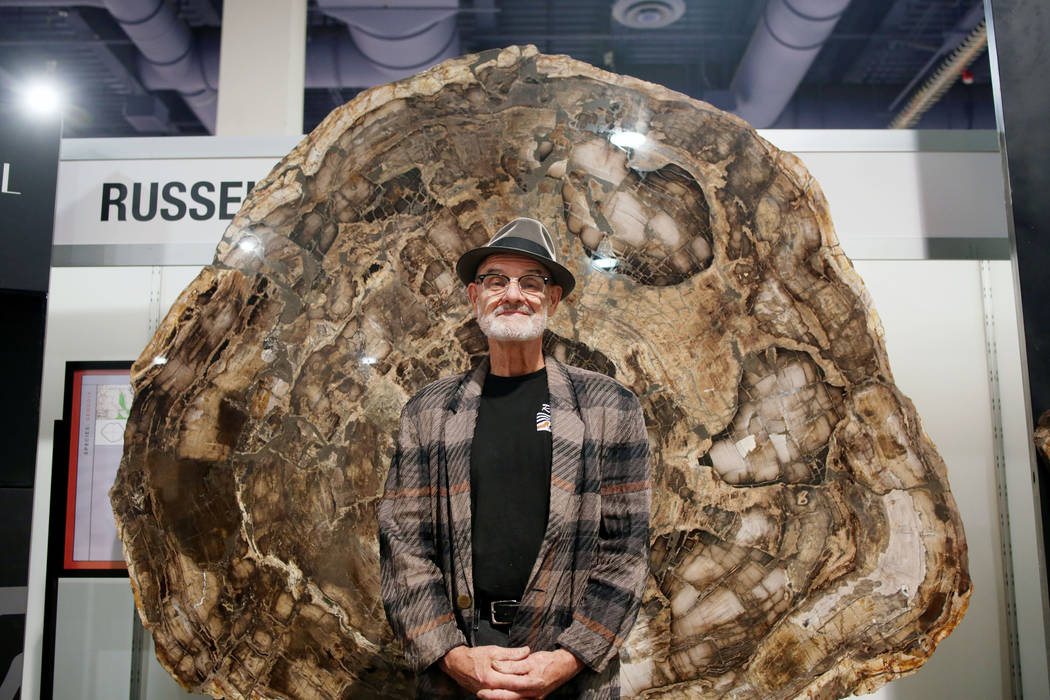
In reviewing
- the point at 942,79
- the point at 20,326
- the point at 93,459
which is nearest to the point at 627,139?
→ the point at 20,326

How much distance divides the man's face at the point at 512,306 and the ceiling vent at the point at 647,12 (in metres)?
2.38

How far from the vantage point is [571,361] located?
2031mm

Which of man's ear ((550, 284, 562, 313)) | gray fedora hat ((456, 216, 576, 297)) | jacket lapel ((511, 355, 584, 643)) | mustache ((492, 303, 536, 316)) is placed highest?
gray fedora hat ((456, 216, 576, 297))

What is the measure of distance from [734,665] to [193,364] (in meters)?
1.65

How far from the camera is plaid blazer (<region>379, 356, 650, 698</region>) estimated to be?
143 centimetres

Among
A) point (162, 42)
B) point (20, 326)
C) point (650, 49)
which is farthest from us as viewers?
point (650, 49)

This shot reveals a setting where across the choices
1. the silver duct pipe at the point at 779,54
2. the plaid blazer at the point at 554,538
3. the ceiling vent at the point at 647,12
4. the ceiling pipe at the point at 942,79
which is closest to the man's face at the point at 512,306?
the plaid blazer at the point at 554,538

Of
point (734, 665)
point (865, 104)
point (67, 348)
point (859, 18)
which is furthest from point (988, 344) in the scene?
point (67, 348)

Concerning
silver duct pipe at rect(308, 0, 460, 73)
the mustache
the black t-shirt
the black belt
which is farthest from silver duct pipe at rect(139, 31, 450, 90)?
the black belt

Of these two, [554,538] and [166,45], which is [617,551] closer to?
[554,538]

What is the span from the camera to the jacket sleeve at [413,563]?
4.66 ft

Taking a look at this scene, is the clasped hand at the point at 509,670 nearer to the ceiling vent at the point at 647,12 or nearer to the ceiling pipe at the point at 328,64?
the ceiling vent at the point at 647,12

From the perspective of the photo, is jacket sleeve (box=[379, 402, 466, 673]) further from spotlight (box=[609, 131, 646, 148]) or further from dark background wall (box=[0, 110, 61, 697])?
dark background wall (box=[0, 110, 61, 697])

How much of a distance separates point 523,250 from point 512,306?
0.43 ft
